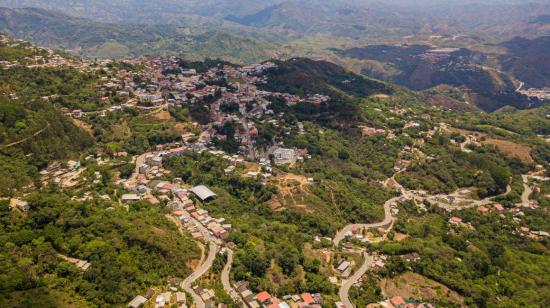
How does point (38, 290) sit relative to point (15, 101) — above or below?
below

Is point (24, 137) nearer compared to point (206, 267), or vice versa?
point (206, 267)

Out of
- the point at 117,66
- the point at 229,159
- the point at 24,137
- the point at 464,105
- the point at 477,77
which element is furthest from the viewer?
the point at 477,77

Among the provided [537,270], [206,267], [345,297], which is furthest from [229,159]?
[537,270]

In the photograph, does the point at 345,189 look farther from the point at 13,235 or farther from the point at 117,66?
the point at 117,66

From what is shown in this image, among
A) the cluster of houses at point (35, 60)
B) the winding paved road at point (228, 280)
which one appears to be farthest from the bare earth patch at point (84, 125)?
the winding paved road at point (228, 280)

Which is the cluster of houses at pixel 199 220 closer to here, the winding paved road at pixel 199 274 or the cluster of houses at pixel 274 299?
the winding paved road at pixel 199 274

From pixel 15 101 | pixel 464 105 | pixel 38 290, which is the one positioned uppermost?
pixel 15 101
